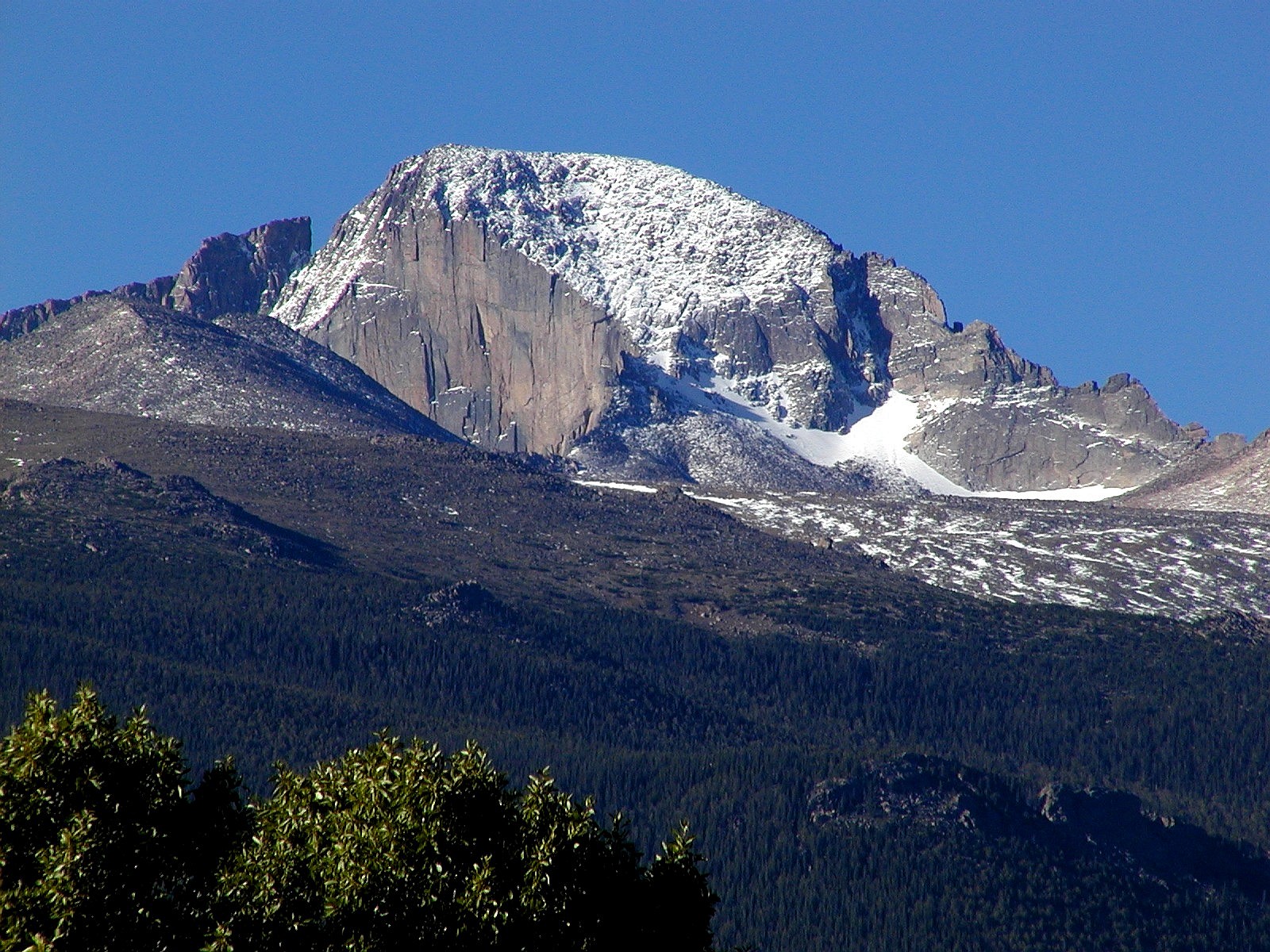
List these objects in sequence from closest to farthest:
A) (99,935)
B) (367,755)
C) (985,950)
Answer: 1. (99,935)
2. (367,755)
3. (985,950)

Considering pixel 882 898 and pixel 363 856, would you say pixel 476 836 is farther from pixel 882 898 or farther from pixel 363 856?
pixel 882 898

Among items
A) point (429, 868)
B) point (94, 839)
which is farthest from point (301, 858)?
point (94, 839)

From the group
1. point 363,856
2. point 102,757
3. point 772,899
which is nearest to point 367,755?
point 363,856

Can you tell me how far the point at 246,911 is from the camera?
4819cm

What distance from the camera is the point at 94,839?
155ft

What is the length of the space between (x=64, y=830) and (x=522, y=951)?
35.6ft

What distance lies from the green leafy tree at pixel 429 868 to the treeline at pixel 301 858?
1.6 inches

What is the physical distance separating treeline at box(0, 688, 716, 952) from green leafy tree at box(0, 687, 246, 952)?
4cm

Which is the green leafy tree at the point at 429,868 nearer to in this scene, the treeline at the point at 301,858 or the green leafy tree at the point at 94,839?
the treeline at the point at 301,858

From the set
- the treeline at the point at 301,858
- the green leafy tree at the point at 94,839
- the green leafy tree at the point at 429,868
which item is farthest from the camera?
the green leafy tree at the point at 429,868

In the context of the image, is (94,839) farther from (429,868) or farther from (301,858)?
(429,868)

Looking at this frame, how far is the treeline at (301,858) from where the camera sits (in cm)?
4697

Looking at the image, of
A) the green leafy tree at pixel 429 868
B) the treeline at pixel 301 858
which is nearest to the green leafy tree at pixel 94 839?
the treeline at pixel 301 858

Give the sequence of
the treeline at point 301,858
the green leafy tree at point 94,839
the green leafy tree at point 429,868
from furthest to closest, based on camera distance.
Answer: the green leafy tree at point 429,868 < the treeline at point 301,858 < the green leafy tree at point 94,839
